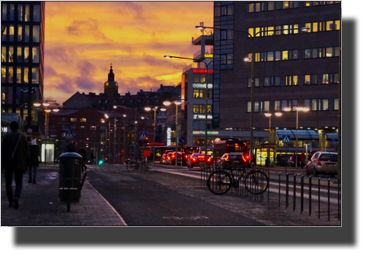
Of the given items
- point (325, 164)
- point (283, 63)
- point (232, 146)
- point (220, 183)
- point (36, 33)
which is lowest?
point (220, 183)

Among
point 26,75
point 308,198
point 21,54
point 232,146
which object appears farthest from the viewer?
point 21,54

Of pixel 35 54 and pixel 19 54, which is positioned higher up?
pixel 35 54

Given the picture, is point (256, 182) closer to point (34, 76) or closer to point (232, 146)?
point (232, 146)

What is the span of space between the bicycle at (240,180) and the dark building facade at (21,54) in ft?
247

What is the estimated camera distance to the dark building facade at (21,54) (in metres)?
91.7

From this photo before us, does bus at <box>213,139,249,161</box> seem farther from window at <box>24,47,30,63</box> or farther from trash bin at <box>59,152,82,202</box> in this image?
trash bin at <box>59,152,82,202</box>

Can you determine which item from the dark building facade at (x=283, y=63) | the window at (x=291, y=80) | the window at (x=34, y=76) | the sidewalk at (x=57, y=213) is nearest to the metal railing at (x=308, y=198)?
the sidewalk at (x=57, y=213)

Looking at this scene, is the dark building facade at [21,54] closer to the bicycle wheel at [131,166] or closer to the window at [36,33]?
the window at [36,33]

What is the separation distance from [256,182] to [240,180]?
34.1 inches

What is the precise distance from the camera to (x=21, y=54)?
93.2m

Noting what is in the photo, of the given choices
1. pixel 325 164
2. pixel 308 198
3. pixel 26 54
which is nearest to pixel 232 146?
pixel 325 164
